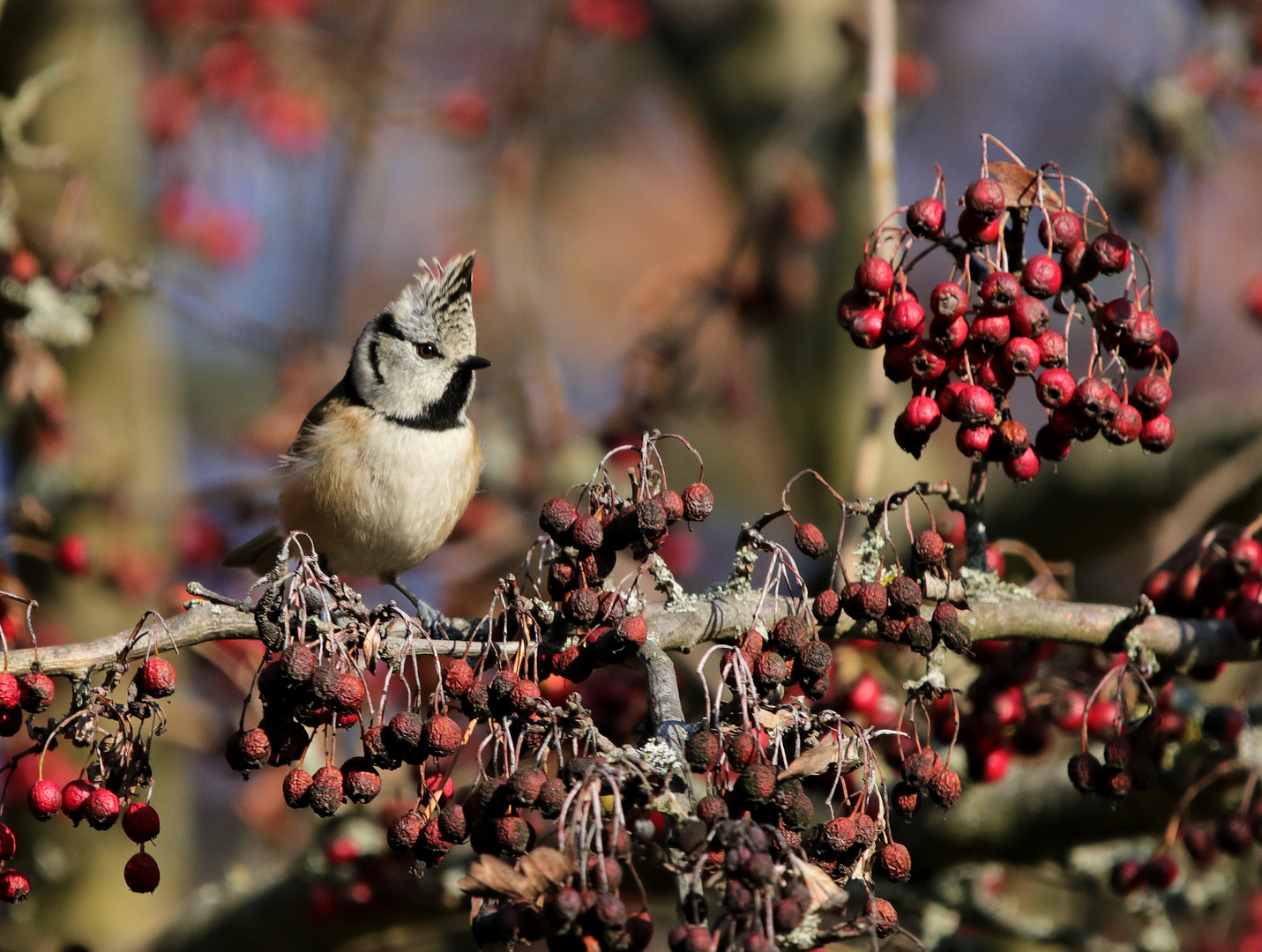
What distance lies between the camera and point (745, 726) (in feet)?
6.27

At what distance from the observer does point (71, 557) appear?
504 centimetres

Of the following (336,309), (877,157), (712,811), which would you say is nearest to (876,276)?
(712,811)

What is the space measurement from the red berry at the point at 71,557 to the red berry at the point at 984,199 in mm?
3964

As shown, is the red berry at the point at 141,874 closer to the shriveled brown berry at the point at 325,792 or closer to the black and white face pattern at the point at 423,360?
the shriveled brown berry at the point at 325,792

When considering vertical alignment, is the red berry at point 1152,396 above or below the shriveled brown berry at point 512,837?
above

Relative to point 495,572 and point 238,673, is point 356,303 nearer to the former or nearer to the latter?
point 495,572

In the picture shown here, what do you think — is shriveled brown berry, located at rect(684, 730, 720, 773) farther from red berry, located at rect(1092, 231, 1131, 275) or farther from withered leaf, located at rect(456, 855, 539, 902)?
red berry, located at rect(1092, 231, 1131, 275)

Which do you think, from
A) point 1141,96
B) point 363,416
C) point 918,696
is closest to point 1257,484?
point 1141,96

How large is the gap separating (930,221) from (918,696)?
918mm

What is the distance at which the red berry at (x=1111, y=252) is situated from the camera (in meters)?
2.46

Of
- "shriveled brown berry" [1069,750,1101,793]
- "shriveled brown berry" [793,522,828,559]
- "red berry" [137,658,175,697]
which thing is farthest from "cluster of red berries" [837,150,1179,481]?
"red berry" [137,658,175,697]

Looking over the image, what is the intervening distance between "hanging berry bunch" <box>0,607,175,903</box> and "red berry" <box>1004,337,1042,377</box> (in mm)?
1629

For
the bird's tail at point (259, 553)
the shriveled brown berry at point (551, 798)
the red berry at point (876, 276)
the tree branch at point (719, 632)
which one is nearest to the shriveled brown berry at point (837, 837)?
the tree branch at point (719, 632)

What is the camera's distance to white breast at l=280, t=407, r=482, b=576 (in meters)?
4.27
